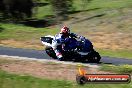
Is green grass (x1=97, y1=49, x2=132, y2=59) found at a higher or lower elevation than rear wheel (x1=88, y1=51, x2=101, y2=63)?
lower

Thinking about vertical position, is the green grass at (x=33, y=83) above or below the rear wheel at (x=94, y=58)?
above

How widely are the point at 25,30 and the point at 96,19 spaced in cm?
1035

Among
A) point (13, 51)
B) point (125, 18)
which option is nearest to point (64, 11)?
point (125, 18)

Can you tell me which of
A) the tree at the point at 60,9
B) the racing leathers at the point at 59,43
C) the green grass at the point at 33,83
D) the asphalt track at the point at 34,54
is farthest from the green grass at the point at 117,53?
the tree at the point at 60,9

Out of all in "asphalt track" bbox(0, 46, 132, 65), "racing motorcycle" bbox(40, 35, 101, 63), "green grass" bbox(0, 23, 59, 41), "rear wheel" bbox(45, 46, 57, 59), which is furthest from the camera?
"green grass" bbox(0, 23, 59, 41)

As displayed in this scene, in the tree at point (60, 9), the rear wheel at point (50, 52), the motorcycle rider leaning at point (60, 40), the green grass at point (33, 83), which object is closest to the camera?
the green grass at point (33, 83)

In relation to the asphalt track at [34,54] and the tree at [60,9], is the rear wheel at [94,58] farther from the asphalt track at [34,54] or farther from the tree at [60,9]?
the tree at [60,9]

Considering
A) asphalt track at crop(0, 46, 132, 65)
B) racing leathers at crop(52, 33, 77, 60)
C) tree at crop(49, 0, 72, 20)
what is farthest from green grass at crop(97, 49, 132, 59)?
tree at crop(49, 0, 72, 20)

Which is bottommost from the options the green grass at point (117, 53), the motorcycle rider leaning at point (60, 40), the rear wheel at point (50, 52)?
the green grass at point (117, 53)

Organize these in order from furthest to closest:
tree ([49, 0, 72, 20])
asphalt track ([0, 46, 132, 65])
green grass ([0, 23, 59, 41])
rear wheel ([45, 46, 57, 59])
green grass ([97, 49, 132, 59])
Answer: tree ([49, 0, 72, 20]), green grass ([0, 23, 59, 41]), green grass ([97, 49, 132, 59]), asphalt track ([0, 46, 132, 65]), rear wheel ([45, 46, 57, 59])

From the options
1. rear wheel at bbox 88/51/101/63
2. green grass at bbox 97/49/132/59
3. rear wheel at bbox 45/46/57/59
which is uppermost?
rear wheel at bbox 45/46/57/59

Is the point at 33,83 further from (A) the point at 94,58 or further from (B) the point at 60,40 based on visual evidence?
(A) the point at 94,58

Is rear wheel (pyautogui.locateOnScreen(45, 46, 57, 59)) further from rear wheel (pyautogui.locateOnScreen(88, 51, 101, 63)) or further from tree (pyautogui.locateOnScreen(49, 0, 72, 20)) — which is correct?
tree (pyautogui.locateOnScreen(49, 0, 72, 20))

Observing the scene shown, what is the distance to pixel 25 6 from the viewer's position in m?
58.9
